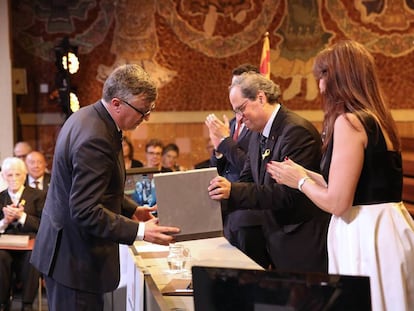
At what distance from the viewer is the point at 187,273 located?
2.49 meters

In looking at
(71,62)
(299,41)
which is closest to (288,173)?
(71,62)

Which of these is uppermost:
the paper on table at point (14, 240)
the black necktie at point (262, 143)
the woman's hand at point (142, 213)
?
the black necktie at point (262, 143)

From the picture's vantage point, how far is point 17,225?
15.4ft

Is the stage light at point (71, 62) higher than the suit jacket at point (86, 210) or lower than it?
higher

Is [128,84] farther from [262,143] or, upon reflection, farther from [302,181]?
[262,143]

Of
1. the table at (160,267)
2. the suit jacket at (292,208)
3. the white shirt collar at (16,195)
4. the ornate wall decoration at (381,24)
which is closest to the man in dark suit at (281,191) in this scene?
the suit jacket at (292,208)

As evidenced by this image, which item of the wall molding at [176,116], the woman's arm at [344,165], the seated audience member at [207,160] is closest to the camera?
the woman's arm at [344,165]

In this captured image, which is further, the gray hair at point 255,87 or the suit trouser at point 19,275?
the suit trouser at point 19,275

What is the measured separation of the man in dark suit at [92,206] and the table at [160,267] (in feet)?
0.51

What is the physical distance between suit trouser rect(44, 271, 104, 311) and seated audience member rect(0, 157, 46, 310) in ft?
7.97

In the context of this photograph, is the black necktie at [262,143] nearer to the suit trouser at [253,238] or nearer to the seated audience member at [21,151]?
the suit trouser at [253,238]

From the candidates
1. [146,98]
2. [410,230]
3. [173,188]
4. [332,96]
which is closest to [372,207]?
[410,230]

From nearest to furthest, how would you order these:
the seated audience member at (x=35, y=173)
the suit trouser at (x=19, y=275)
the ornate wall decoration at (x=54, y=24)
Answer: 1. the suit trouser at (x=19, y=275)
2. the seated audience member at (x=35, y=173)
3. the ornate wall decoration at (x=54, y=24)

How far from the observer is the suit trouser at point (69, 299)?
7.36 ft
